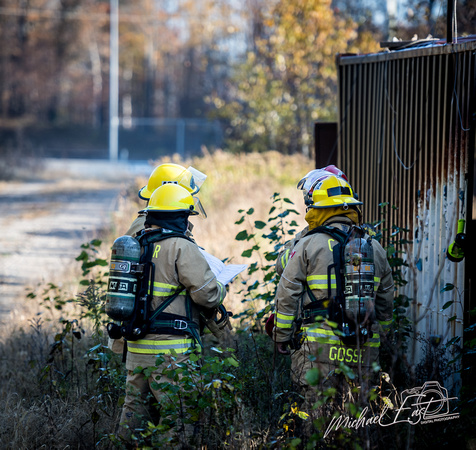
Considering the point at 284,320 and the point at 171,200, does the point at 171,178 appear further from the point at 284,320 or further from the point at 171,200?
the point at 284,320

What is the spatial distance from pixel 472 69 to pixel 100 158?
39.1 metres

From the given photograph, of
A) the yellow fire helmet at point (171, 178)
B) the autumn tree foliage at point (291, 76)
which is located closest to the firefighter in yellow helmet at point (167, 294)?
the yellow fire helmet at point (171, 178)

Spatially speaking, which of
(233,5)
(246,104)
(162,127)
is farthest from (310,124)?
(162,127)

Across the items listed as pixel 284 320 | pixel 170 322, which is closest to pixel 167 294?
pixel 170 322

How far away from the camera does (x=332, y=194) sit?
391cm

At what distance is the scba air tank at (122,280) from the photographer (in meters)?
3.63

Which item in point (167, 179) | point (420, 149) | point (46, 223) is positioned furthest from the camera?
point (46, 223)

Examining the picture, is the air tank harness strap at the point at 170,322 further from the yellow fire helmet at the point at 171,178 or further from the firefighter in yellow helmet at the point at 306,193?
the yellow fire helmet at the point at 171,178

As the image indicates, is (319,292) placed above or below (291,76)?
below

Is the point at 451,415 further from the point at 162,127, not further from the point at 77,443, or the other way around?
the point at 162,127

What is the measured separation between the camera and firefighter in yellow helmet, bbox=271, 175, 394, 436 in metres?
3.78

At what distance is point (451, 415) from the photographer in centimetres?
362

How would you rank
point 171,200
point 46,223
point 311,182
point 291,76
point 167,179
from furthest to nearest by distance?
1. point 291,76
2. point 46,223
3. point 167,179
4. point 311,182
5. point 171,200

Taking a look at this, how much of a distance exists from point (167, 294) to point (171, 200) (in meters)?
0.58
